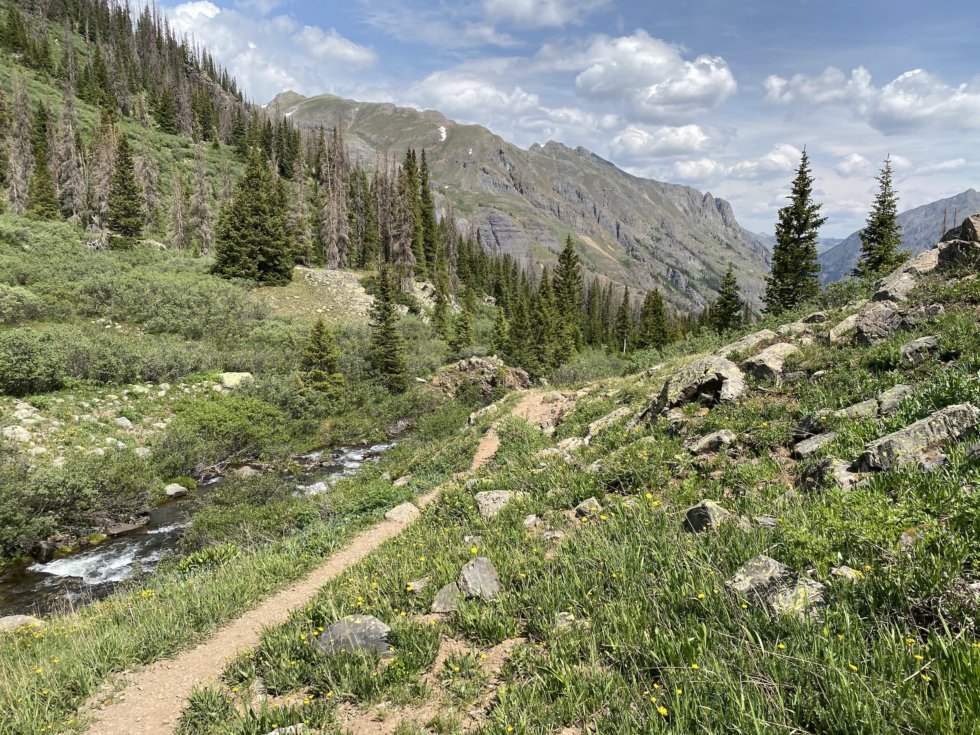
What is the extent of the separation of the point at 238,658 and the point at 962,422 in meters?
9.66

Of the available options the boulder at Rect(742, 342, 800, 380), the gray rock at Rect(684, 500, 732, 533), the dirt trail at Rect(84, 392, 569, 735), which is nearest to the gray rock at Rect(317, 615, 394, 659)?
the dirt trail at Rect(84, 392, 569, 735)

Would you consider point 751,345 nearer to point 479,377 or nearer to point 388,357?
point 388,357

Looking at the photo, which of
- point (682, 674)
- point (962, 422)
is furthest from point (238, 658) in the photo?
point (962, 422)

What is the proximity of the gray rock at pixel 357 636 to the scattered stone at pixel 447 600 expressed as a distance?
68 centimetres

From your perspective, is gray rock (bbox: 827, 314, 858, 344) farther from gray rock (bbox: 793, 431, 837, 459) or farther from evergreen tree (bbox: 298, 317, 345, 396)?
evergreen tree (bbox: 298, 317, 345, 396)

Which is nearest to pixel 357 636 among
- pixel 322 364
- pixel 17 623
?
pixel 17 623

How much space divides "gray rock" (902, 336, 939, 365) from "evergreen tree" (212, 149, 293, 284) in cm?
5100

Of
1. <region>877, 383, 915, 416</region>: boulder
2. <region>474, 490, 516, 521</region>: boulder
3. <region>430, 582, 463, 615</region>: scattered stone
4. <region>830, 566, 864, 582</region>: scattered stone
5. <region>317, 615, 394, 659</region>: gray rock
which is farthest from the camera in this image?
<region>474, 490, 516, 521</region>: boulder

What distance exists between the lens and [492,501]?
10.1 meters

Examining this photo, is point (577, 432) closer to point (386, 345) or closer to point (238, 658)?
point (238, 658)

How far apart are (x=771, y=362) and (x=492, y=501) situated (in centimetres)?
775

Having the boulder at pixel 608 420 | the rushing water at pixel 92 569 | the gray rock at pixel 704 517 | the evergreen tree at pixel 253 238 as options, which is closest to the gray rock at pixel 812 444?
the gray rock at pixel 704 517

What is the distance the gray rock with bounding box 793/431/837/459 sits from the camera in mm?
7277

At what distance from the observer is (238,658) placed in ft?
19.7
